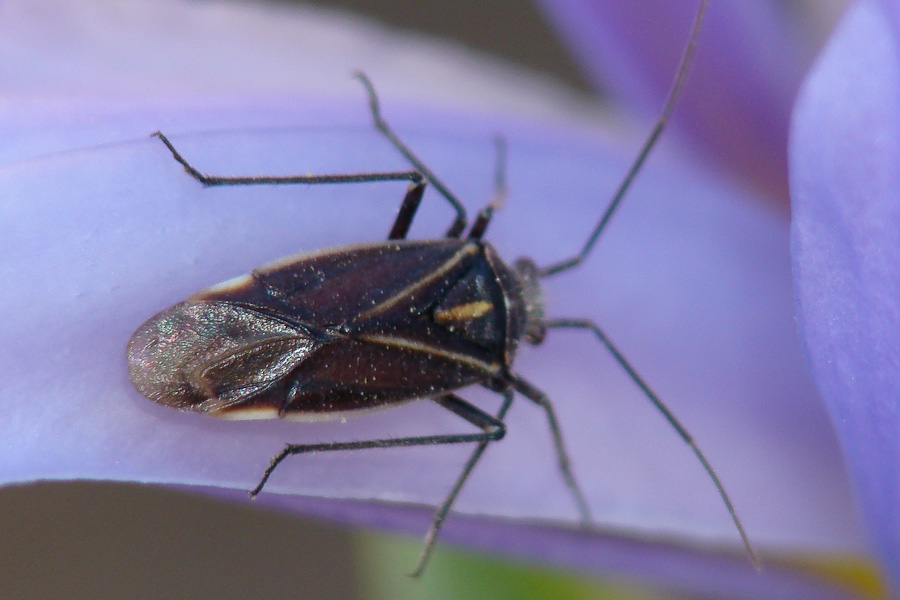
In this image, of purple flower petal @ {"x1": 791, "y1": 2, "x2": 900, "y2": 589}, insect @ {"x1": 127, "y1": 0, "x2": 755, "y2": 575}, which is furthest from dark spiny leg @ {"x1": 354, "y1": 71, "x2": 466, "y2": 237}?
purple flower petal @ {"x1": 791, "y1": 2, "x2": 900, "y2": 589}

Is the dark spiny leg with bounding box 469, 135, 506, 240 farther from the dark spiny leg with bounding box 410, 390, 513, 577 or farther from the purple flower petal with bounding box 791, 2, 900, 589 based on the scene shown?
the purple flower petal with bounding box 791, 2, 900, 589

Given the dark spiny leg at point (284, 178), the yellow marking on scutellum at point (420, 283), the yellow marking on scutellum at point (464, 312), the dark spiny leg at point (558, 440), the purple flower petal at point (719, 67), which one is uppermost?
the purple flower petal at point (719, 67)

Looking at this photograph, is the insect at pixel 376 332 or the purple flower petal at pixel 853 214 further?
the insect at pixel 376 332

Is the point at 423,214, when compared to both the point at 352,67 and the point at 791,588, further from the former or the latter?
the point at 791,588

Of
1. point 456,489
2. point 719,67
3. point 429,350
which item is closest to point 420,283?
point 429,350

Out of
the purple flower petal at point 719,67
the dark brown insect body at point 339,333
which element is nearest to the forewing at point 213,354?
the dark brown insect body at point 339,333

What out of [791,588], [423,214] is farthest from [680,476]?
[423,214]

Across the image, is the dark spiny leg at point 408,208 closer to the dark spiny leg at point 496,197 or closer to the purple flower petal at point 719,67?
the dark spiny leg at point 496,197
